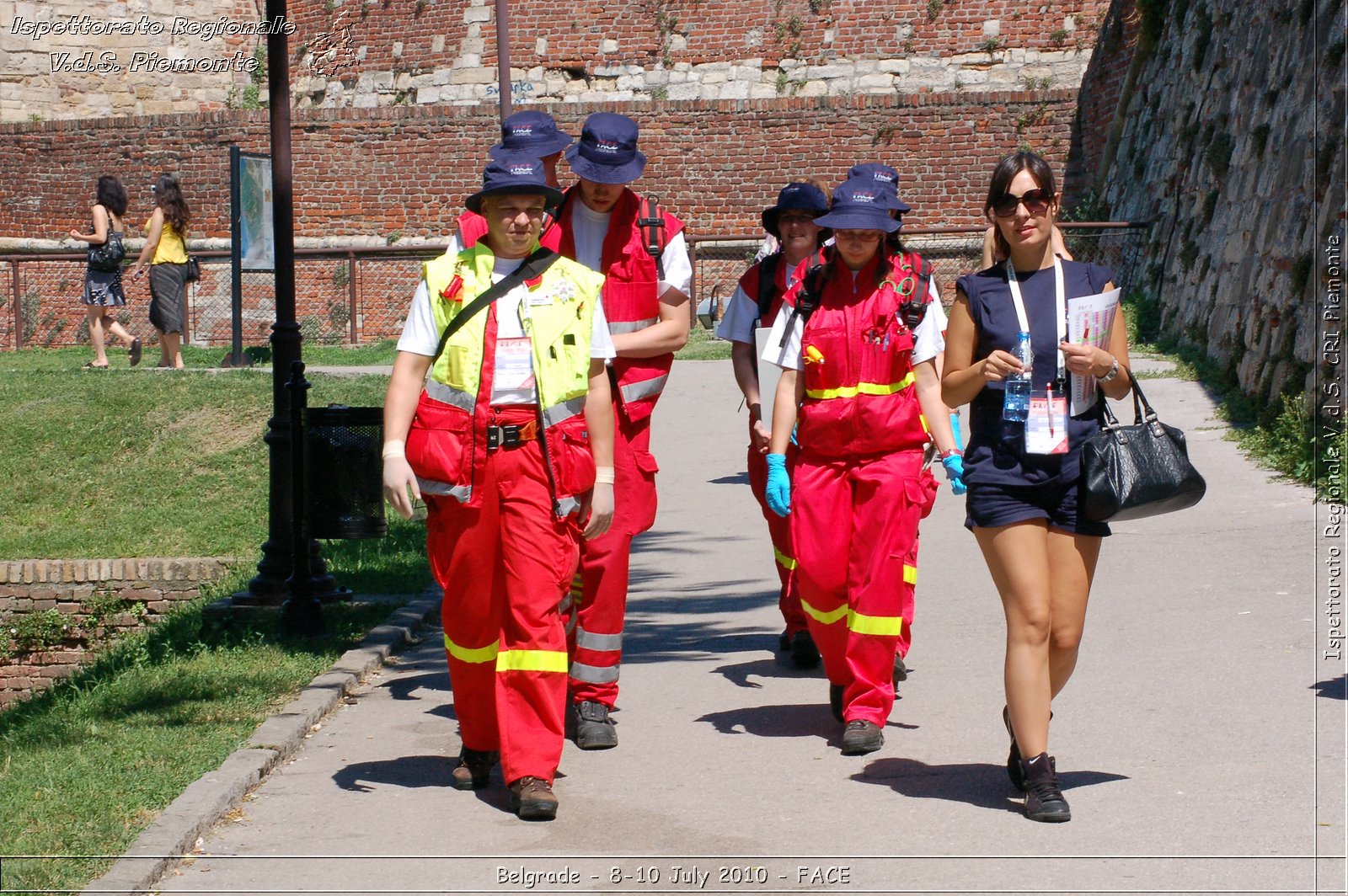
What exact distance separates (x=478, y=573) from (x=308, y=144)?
24.7 meters

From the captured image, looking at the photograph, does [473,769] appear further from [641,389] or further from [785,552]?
[785,552]

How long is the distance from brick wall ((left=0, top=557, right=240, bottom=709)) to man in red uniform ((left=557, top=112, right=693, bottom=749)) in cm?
450

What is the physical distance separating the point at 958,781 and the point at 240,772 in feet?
7.75

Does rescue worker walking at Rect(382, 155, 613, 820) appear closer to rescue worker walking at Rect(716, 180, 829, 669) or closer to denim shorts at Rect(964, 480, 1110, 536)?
denim shorts at Rect(964, 480, 1110, 536)

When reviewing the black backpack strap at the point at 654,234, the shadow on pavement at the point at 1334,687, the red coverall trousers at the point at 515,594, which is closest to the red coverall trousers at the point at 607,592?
the black backpack strap at the point at 654,234

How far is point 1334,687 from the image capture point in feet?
20.4

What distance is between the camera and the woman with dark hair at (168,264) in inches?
722

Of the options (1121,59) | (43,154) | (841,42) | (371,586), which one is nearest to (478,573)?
(371,586)

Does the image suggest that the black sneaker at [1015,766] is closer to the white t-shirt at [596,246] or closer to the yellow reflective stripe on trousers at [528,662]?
the yellow reflective stripe on trousers at [528,662]

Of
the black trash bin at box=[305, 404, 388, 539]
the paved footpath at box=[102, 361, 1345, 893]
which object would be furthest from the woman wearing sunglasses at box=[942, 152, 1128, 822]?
the black trash bin at box=[305, 404, 388, 539]

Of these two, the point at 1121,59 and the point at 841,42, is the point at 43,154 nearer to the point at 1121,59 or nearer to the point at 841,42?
the point at 841,42

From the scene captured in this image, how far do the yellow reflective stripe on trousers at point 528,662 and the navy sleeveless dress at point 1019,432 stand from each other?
1.38 metres

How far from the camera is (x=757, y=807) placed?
17.1 feet

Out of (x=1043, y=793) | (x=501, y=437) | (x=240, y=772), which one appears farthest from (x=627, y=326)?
(x=1043, y=793)
